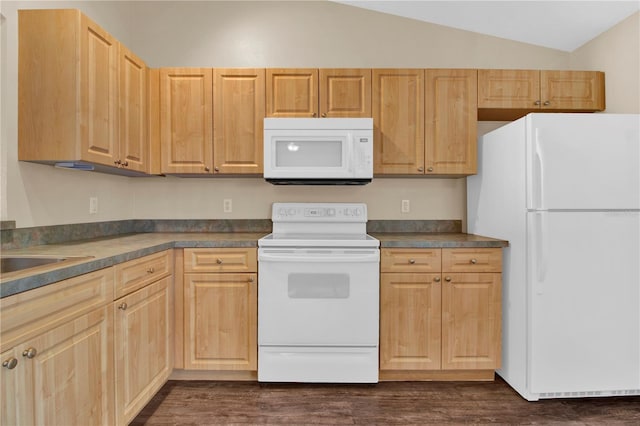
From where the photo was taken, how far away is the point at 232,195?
2.95m

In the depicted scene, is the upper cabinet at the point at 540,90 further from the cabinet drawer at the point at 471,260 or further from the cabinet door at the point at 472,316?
the cabinet door at the point at 472,316

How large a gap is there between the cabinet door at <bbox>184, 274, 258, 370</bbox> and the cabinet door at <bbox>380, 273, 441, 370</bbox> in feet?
2.71

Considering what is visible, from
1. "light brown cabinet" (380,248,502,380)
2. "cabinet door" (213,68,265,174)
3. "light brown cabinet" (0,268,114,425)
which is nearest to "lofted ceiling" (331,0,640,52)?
"cabinet door" (213,68,265,174)

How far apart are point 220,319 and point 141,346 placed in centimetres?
51

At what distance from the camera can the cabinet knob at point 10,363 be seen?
104 centimetres

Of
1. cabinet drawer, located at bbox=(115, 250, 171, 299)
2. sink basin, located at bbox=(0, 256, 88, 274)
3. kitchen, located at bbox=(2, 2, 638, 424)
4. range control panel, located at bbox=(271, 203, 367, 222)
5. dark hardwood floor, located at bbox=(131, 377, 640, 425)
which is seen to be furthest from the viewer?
kitchen, located at bbox=(2, 2, 638, 424)

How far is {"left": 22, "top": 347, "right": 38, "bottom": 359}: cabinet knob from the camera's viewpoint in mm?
1109

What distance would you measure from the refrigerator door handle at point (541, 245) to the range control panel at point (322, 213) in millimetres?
1152

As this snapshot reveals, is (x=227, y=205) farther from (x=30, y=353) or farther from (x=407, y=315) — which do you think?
(x=30, y=353)

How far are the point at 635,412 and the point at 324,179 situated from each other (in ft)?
7.35

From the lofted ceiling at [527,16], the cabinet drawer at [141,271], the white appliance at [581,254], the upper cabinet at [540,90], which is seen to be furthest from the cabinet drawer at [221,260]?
the lofted ceiling at [527,16]

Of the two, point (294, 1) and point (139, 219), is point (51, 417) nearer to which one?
point (139, 219)

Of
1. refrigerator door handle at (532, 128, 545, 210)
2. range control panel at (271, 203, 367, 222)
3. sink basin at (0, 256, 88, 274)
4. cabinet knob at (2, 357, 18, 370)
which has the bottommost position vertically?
cabinet knob at (2, 357, 18, 370)

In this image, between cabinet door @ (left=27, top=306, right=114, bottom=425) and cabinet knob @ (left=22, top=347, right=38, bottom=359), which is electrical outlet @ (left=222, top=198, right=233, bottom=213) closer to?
cabinet door @ (left=27, top=306, right=114, bottom=425)
